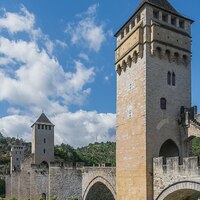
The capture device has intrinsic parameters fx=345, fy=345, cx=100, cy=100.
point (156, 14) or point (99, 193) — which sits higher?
point (156, 14)

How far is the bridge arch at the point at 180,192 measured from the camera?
52.4 ft

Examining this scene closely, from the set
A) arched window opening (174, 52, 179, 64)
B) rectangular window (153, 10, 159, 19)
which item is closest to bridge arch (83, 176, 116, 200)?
arched window opening (174, 52, 179, 64)

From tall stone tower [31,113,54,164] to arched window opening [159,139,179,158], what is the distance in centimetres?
3618

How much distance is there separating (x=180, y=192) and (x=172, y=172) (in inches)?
42.4

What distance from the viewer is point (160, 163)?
18078 mm

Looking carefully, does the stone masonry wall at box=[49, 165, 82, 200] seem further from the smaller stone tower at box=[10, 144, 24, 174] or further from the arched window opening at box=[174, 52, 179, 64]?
the smaller stone tower at box=[10, 144, 24, 174]

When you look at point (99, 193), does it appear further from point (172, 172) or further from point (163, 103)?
point (172, 172)

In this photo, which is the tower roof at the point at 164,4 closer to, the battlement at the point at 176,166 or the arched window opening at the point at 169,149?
the arched window opening at the point at 169,149

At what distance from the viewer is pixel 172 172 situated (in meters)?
17.2

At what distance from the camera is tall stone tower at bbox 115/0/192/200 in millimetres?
19219

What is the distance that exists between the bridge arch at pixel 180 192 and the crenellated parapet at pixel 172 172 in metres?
0.11

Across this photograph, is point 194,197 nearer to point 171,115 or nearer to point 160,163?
point 160,163

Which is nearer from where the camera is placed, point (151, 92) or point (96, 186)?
point (151, 92)

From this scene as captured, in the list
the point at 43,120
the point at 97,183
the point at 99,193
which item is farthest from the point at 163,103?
the point at 43,120
